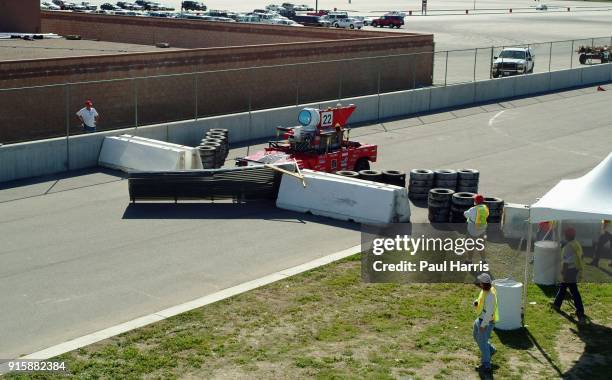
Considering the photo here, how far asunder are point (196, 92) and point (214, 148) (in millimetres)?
4354

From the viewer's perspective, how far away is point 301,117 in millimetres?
24875

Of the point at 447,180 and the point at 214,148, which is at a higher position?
the point at 214,148

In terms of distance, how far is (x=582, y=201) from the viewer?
584 inches

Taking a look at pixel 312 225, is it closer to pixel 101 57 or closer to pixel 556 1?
pixel 101 57

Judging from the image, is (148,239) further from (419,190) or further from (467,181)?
(467,181)

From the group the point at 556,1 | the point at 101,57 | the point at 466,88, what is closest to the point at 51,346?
the point at 101,57

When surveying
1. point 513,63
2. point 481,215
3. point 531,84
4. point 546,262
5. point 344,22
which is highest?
point 344,22

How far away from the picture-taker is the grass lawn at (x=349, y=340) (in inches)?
512

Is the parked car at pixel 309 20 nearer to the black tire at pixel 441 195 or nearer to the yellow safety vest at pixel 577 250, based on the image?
the black tire at pixel 441 195

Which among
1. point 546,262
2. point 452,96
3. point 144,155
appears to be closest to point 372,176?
point 144,155

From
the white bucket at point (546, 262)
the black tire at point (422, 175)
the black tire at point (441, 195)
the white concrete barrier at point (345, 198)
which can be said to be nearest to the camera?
the white bucket at point (546, 262)

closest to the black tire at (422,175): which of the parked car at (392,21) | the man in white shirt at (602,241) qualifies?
the man in white shirt at (602,241)

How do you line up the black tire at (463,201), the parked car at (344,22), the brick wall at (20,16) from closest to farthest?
the black tire at (463,201) < the brick wall at (20,16) < the parked car at (344,22)

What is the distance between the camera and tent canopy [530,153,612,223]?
1455 cm
